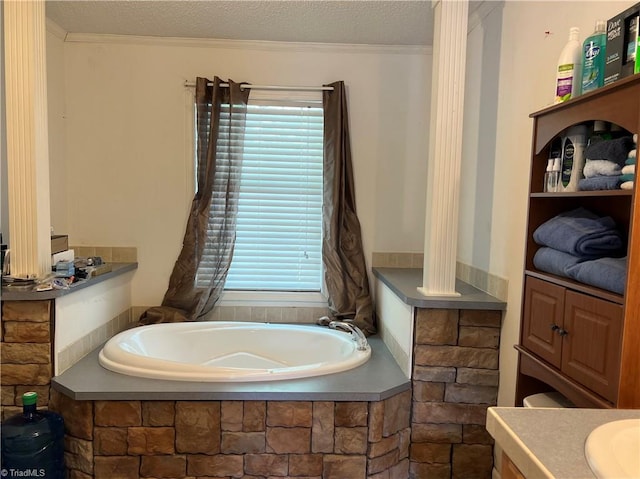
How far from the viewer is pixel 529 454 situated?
2.71 feet

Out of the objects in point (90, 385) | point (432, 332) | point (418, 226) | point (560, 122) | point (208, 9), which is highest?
point (208, 9)

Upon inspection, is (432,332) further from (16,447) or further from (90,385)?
(16,447)

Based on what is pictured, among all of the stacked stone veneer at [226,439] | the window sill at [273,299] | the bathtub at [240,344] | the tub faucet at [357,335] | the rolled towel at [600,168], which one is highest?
the rolled towel at [600,168]

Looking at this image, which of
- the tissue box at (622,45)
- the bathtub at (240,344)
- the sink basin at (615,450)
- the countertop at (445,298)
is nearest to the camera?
the sink basin at (615,450)

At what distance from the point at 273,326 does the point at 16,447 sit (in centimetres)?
136

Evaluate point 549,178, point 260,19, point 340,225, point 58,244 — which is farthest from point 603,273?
point 58,244

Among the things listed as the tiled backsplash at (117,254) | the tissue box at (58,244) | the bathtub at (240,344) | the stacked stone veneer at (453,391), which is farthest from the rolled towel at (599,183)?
→ the tiled backsplash at (117,254)

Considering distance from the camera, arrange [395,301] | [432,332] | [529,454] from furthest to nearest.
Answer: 1. [395,301]
2. [432,332]
3. [529,454]

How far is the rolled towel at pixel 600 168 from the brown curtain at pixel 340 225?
5.60 feet

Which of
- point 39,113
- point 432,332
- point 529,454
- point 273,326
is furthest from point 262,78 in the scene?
point 529,454

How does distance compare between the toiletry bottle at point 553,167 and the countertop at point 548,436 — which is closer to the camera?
the countertop at point 548,436

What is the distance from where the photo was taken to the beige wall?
2.91 meters

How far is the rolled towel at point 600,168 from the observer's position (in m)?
1.23

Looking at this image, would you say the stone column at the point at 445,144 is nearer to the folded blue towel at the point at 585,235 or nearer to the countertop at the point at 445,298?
the countertop at the point at 445,298
